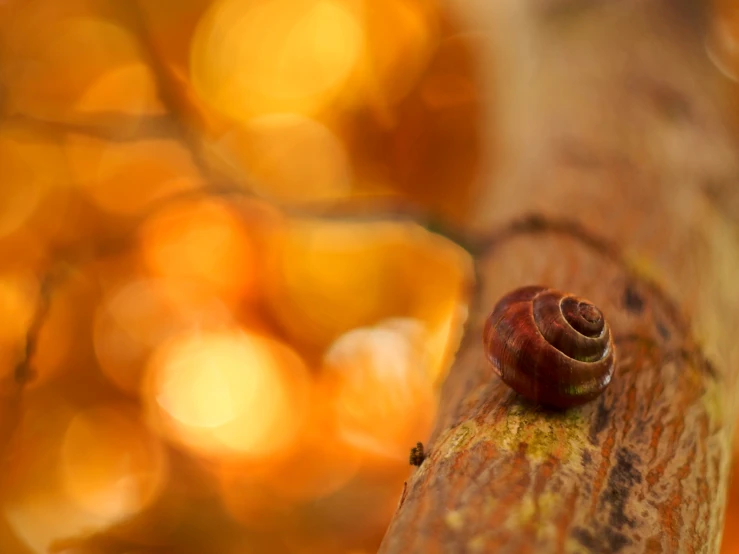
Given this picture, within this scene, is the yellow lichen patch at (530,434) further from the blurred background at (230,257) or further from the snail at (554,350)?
the blurred background at (230,257)

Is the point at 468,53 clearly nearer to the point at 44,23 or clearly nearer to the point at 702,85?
the point at 702,85

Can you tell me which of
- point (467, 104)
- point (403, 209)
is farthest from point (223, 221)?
point (467, 104)

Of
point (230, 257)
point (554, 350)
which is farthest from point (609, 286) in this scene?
point (230, 257)

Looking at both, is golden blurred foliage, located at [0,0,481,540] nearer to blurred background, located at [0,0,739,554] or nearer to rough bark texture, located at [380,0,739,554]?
blurred background, located at [0,0,739,554]

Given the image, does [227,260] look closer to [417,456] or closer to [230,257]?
[230,257]

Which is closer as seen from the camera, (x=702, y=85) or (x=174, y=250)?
(x=702, y=85)
